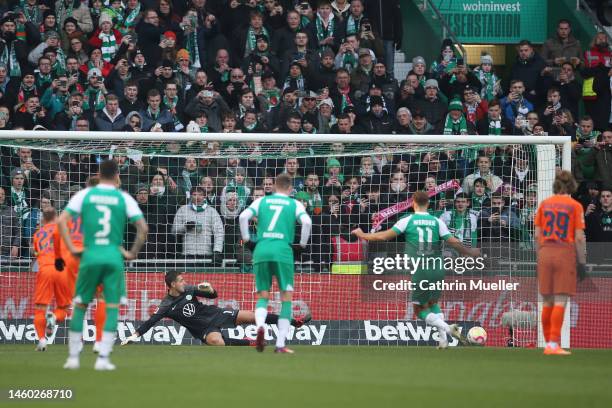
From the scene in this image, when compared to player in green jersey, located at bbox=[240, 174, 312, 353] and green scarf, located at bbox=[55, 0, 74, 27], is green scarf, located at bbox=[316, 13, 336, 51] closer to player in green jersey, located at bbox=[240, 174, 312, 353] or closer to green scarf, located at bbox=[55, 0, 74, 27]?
green scarf, located at bbox=[55, 0, 74, 27]

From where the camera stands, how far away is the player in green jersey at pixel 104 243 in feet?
37.2

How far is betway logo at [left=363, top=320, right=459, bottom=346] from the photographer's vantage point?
18375 millimetres

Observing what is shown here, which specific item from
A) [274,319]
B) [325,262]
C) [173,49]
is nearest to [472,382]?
[274,319]

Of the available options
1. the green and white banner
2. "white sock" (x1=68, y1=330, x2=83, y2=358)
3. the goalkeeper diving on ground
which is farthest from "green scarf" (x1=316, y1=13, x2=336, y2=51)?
"white sock" (x1=68, y1=330, x2=83, y2=358)

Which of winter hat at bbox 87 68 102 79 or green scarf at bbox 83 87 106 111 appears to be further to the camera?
winter hat at bbox 87 68 102 79

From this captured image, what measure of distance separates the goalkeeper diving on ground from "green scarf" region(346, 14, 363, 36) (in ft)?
24.5

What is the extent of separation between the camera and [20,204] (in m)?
18.0

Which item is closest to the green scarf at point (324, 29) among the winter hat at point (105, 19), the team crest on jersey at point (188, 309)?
the winter hat at point (105, 19)

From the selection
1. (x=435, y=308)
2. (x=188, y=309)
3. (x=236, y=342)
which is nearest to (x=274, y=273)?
(x=435, y=308)

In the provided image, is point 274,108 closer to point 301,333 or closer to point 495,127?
point 495,127

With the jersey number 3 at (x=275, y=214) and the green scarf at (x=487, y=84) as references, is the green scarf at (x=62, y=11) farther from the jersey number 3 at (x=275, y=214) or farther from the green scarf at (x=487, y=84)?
the jersey number 3 at (x=275, y=214)

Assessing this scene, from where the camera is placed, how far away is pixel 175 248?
18.3m

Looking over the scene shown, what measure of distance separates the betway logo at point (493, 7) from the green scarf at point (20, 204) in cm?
1178

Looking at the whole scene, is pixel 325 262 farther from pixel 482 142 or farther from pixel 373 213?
pixel 482 142
